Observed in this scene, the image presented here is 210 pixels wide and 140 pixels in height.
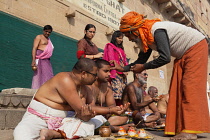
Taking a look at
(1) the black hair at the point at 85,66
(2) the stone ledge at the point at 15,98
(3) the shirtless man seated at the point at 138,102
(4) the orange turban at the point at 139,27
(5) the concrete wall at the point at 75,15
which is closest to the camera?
(1) the black hair at the point at 85,66

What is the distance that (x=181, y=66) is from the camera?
10.1 feet

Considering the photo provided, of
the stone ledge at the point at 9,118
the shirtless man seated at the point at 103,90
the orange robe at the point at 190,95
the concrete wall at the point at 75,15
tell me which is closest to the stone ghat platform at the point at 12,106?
the stone ledge at the point at 9,118

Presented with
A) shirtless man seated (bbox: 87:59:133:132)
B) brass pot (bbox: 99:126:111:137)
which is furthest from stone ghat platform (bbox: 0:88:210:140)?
brass pot (bbox: 99:126:111:137)

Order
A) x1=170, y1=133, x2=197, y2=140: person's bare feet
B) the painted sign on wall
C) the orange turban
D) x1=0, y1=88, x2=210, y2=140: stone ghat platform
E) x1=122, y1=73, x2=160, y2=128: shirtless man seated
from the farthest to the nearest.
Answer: the painted sign on wall < x1=122, y1=73, x2=160, y2=128: shirtless man seated < x1=0, y1=88, x2=210, y2=140: stone ghat platform < the orange turban < x1=170, y1=133, x2=197, y2=140: person's bare feet

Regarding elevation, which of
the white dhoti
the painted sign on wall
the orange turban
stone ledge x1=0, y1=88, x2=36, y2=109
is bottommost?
the white dhoti

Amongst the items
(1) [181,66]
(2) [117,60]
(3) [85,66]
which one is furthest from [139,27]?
(2) [117,60]

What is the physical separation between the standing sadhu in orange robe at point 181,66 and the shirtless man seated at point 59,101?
709 millimetres

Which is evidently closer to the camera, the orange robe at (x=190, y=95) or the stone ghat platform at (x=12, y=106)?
the orange robe at (x=190, y=95)

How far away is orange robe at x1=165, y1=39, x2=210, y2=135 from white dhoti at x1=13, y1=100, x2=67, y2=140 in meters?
1.37

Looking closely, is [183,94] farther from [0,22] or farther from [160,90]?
[160,90]

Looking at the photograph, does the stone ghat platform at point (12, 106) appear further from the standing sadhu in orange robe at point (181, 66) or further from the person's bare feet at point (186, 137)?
the person's bare feet at point (186, 137)

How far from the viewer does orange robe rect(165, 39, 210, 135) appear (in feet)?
9.14

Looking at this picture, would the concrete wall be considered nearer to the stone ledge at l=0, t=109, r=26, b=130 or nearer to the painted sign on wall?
the painted sign on wall

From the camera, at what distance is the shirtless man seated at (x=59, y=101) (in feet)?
9.02
